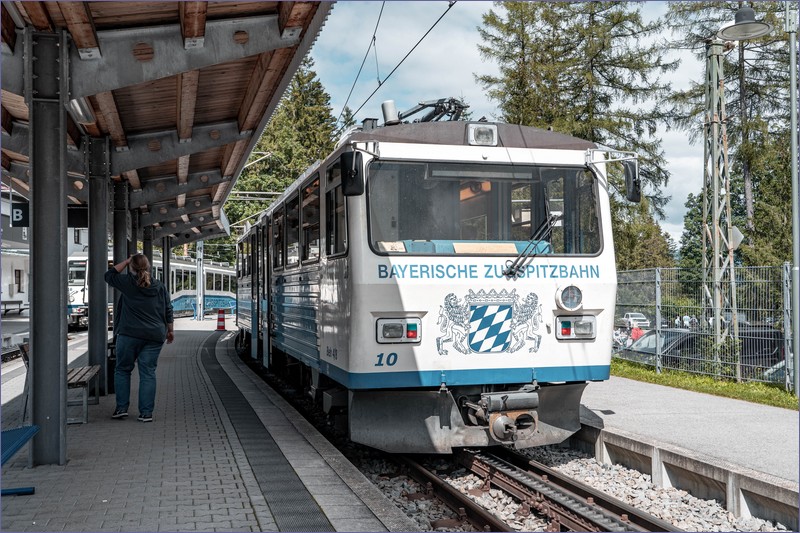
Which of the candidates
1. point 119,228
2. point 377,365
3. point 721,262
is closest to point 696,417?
point 377,365

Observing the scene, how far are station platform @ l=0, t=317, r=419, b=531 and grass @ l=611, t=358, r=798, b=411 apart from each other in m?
5.80

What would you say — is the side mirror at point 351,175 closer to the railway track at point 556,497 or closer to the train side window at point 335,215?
the train side window at point 335,215

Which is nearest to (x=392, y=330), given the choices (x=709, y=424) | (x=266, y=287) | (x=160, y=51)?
(x=160, y=51)

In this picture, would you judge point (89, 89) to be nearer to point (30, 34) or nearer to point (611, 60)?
point (30, 34)

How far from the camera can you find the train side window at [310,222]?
28.3 feet

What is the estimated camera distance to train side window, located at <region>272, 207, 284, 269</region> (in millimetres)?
11422

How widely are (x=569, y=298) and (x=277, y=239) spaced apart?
5.54 meters

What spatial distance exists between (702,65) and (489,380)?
763 inches

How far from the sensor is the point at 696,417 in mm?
9234

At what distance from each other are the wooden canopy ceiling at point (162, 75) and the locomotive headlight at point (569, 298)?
10.9ft

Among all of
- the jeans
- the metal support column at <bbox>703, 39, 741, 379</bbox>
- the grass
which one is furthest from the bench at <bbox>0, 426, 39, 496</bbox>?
the metal support column at <bbox>703, 39, 741, 379</bbox>

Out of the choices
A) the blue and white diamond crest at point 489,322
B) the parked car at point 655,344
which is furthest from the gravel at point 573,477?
the parked car at point 655,344

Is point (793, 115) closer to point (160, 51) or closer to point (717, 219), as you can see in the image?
point (717, 219)

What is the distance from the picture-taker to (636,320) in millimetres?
15180
